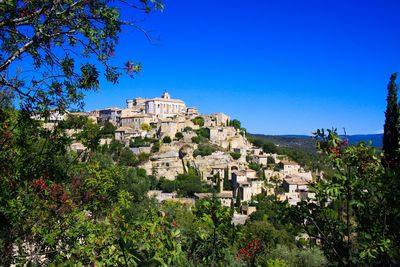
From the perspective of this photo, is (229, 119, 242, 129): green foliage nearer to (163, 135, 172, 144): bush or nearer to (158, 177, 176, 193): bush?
(163, 135, 172, 144): bush

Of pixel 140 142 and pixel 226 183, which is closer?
pixel 226 183

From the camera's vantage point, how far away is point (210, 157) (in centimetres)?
→ 5178

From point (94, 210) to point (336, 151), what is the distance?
456 cm

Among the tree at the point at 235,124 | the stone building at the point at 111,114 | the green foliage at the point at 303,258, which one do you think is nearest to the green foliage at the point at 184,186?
the tree at the point at 235,124

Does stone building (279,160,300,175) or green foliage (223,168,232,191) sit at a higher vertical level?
stone building (279,160,300,175)

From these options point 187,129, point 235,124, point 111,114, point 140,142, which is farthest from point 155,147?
point 111,114

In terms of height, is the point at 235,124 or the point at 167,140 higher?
the point at 235,124

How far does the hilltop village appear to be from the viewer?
44.4 m

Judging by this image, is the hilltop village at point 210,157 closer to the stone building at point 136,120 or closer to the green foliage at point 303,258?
the stone building at point 136,120

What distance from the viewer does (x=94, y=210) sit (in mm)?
6801

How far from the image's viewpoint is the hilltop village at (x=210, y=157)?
44.4 meters

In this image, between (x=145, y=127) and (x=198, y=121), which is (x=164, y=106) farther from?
(x=145, y=127)

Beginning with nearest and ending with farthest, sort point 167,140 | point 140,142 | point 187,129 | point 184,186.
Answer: point 184,186
point 140,142
point 167,140
point 187,129

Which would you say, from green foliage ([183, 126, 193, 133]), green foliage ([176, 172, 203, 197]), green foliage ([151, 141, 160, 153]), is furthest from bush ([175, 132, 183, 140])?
green foliage ([176, 172, 203, 197])
